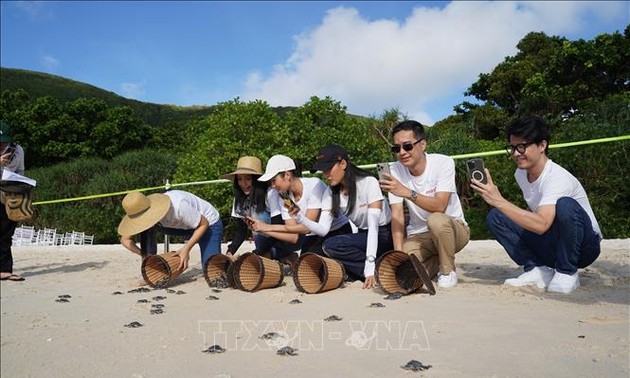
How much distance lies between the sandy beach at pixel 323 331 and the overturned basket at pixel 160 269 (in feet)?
0.45

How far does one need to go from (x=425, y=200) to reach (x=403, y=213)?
35cm

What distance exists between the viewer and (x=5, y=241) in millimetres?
4836

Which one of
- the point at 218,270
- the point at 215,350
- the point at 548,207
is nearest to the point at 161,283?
the point at 218,270

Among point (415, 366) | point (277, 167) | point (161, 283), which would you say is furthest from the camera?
point (161, 283)

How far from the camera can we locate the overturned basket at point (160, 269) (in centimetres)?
431

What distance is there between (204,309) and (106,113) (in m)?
18.9

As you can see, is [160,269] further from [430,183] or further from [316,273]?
[430,183]

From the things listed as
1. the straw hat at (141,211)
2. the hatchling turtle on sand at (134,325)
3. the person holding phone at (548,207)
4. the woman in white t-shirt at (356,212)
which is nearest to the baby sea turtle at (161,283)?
the straw hat at (141,211)

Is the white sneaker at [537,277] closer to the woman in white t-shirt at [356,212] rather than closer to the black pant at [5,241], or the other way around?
the woman in white t-shirt at [356,212]

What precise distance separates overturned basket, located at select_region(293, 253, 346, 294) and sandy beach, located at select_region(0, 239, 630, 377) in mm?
84

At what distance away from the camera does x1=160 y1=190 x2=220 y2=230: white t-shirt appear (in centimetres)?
445

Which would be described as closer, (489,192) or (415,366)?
(415,366)

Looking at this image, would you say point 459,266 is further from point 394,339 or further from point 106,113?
point 106,113

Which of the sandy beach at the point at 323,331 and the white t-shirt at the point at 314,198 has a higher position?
the white t-shirt at the point at 314,198
